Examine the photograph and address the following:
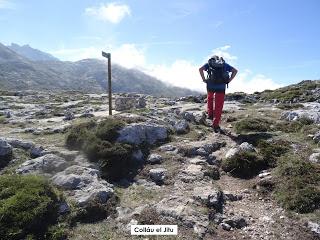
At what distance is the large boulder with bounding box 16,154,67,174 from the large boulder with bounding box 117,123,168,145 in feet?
9.84

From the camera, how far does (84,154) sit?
15555 millimetres

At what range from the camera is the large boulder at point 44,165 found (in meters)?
13.9

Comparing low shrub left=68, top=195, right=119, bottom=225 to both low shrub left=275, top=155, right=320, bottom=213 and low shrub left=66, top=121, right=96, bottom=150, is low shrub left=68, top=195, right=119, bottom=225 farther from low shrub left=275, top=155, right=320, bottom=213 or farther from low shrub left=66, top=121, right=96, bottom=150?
low shrub left=275, top=155, right=320, bottom=213

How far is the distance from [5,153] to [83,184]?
4274 mm

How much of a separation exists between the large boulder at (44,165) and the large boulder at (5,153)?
39.3 inches

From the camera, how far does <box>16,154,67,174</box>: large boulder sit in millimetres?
13859

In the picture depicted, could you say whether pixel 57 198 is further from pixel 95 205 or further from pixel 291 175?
pixel 291 175

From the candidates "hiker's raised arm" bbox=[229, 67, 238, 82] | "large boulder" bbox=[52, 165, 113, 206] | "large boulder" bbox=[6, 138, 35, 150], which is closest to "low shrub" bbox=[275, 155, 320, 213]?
"large boulder" bbox=[52, 165, 113, 206]

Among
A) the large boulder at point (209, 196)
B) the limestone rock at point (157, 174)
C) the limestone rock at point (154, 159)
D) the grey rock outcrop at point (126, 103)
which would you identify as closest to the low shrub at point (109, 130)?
Answer: the limestone rock at point (154, 159)

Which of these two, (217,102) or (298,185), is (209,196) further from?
(217,102)

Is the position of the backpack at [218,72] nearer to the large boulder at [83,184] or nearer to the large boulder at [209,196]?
the large boulder at [209,196]

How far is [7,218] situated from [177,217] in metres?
4.73

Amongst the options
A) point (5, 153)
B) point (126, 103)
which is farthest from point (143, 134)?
point (126, 103)

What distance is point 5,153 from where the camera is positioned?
1519cm
